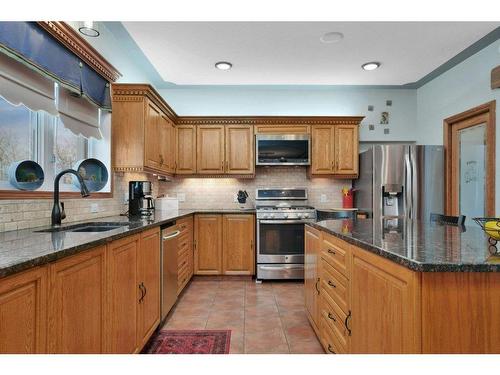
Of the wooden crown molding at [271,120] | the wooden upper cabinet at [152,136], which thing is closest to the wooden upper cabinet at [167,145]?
the wooden upper cabinet at [152,136]

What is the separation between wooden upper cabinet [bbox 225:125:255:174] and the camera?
432 centimetres

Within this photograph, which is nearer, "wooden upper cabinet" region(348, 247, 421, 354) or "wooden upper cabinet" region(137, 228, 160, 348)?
"wooden upper cabinet" region(348, 247, 421, 354)

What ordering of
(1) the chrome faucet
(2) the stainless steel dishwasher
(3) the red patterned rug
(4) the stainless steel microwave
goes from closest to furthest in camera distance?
1. (1) the chrome faucet
2. (3) the red patterned rug
3. (2) the stainless steel dishwasher
4. (4) the stainless steel microwave

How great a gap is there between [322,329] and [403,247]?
117 centimetres

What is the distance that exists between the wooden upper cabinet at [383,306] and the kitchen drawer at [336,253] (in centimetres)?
9

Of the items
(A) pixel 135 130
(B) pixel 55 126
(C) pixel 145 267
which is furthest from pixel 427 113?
(B) pixel 55 126

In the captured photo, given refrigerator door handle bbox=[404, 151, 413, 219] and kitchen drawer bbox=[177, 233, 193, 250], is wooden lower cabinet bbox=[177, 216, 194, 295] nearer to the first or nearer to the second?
kitchen drawer bbox=[177, 233, 193, 250]

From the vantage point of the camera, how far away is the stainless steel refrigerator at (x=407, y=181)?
3.85 metres

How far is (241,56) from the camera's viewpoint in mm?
3344

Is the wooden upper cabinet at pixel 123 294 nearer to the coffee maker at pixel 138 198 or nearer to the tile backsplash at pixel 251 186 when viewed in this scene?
the coffee maker at pixel 138 198

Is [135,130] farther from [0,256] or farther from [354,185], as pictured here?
[354,185]

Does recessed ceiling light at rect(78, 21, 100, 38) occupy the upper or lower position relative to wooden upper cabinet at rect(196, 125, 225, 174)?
upper

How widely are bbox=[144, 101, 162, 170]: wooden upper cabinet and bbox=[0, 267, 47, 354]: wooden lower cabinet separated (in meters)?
2.13

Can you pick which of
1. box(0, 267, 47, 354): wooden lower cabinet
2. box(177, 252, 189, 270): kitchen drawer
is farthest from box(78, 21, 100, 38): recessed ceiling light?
box(177, 252, 189, 270): kitchen drawer
